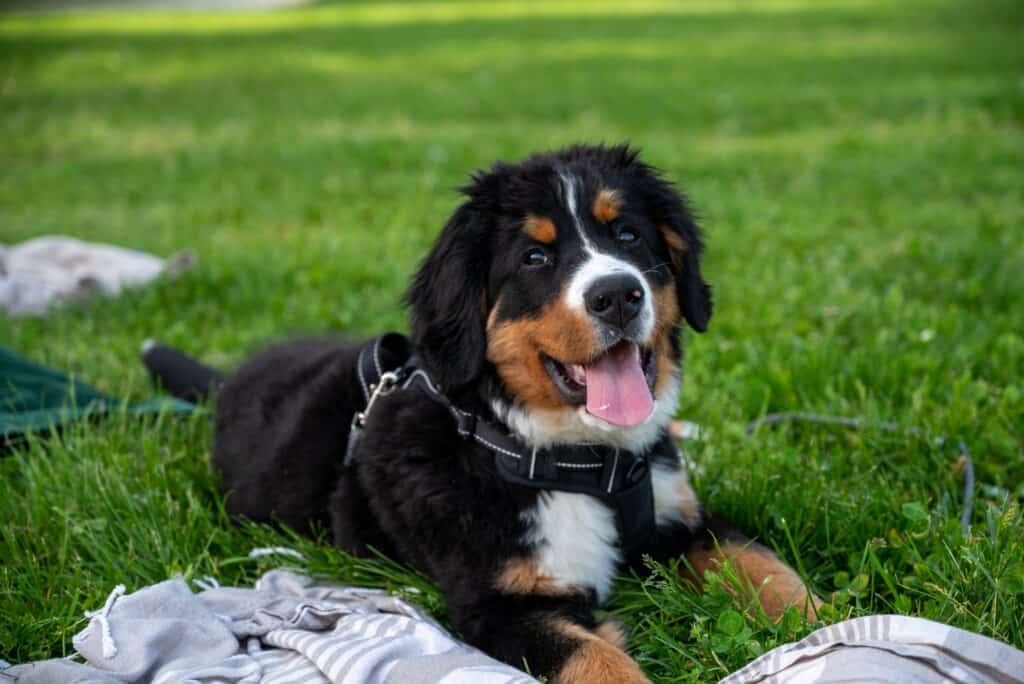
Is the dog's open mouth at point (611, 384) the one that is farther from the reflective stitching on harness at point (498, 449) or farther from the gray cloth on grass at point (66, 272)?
the gray cloth on grass at point (66, 272)

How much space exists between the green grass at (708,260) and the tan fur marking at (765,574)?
0.10m

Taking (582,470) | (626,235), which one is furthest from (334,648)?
(626,235)

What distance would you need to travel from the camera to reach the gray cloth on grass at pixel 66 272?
6.12 meters

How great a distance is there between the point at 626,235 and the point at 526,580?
1.05 metres

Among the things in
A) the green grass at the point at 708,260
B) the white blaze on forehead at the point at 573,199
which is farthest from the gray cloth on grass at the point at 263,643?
the white blaze on forehead at the point at 573,199

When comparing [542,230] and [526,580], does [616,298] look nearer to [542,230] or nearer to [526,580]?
[542,230]

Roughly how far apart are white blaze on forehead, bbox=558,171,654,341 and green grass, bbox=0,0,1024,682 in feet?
2.43

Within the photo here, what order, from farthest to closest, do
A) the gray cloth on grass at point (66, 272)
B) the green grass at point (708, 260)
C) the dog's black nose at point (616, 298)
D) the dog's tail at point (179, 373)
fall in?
the gray cloth on grass at point (66, 272), the dog's tail at point (179, 373), the green grass at point (708, 260), the dog's black nose at point (616, 298)

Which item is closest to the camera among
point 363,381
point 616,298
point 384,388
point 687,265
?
point 616,298

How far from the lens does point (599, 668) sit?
2570 mm

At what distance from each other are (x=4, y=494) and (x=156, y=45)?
61.6 feet

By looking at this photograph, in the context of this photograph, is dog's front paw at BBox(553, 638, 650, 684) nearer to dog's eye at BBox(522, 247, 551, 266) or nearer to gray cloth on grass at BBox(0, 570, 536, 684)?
gray cloth on grass at BBox(0, 570, 536, 684)

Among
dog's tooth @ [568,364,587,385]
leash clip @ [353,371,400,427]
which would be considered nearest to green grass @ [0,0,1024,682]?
leash clip @ [353,371,400,427]

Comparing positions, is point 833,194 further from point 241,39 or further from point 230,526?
point 241,39
